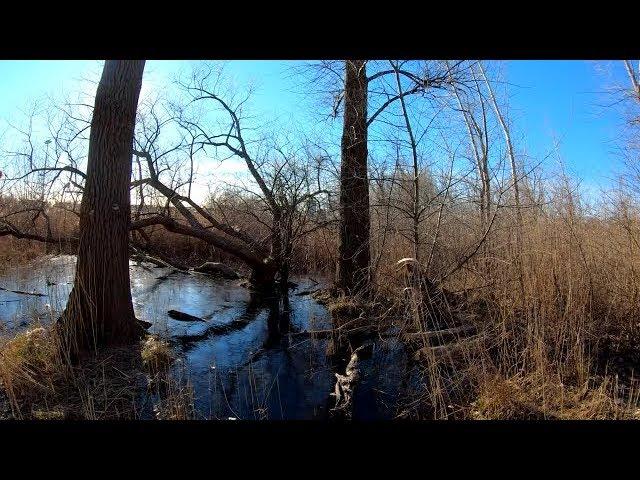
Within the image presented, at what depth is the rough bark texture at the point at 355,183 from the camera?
20.0 feet

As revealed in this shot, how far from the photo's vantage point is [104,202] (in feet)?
13.9

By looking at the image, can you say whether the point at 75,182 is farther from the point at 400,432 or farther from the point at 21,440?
the point at 400,432

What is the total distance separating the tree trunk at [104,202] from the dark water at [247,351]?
45 cm

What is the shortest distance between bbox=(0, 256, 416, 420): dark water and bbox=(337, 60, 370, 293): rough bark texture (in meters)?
1.05

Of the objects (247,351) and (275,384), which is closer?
(275,384)

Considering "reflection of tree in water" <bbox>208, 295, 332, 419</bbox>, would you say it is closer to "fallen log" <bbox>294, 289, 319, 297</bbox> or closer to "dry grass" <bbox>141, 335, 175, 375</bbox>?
"dry grass" <bbox>141, 335, 175, 375</bbox>

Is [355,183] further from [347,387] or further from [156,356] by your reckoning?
[156,356]

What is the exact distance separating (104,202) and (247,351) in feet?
8.32

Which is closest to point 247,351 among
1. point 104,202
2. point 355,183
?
point 104,202

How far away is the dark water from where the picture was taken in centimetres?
349

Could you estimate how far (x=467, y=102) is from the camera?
584cm

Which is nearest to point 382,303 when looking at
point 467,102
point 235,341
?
point 235,341

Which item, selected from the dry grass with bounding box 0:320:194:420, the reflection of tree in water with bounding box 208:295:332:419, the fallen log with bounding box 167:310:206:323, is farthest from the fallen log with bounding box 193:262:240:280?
the dry grass with bounding box 0:320:194:420
